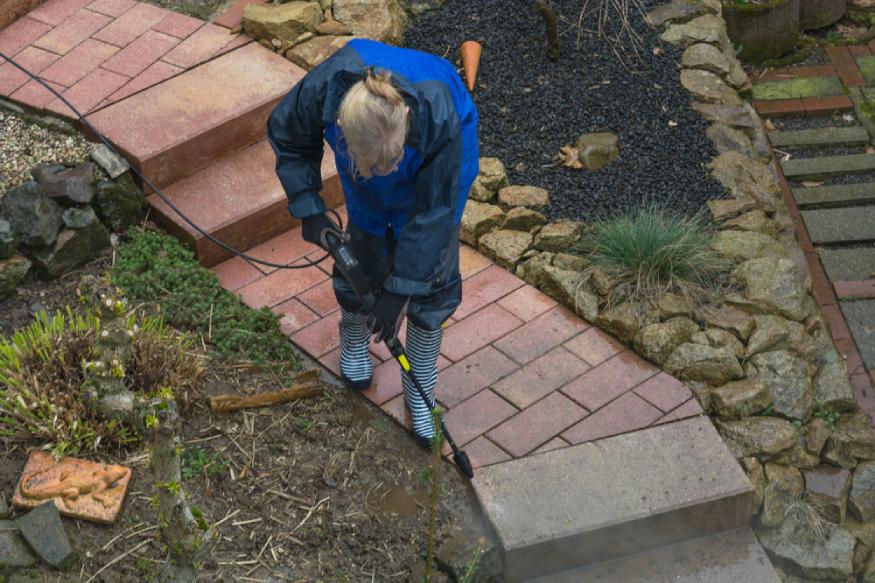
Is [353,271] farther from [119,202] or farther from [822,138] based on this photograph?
[822,138]

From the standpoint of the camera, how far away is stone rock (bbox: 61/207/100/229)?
4.49m

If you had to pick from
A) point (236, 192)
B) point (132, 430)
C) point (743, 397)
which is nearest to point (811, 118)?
point (743, 397)

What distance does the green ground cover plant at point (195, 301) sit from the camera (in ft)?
14.1

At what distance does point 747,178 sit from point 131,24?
3.12 m

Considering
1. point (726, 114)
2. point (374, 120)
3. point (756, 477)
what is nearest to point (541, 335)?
point (756, 477)

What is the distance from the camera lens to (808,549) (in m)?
3.91

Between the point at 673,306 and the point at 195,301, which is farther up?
the point at 673,306

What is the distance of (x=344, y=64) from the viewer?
3207 millimetres

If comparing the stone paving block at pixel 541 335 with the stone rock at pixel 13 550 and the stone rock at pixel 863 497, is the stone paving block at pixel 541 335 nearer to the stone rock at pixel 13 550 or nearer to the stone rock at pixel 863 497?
the stone rock at pixel 863 497

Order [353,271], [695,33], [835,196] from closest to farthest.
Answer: [353,271] → [835,196] → [695,33]

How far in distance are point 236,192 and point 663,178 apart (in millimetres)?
1948

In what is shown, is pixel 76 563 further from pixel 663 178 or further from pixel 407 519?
pixel 663 178

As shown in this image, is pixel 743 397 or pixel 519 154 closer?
pixel 743 397

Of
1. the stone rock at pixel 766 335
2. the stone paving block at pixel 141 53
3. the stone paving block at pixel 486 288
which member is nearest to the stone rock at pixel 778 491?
the stone rock at pixel 766 335
